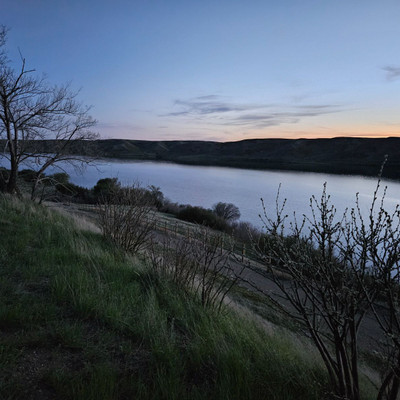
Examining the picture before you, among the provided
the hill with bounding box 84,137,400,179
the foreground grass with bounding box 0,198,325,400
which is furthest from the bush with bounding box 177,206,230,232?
the hill with bounding box 84,137,400,179

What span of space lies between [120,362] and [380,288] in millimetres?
2206

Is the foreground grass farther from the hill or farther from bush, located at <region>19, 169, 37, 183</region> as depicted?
the hill

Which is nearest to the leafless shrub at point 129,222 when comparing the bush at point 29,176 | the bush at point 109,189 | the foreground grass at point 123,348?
the bush at point 109,189

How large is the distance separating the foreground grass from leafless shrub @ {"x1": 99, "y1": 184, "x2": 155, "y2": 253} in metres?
2.85

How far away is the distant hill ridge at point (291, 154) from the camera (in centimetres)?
10106

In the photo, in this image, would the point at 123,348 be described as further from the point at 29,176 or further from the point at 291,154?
the point at 291,154

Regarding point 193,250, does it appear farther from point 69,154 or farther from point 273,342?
point 69,154

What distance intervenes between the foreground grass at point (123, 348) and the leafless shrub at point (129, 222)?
2.85 meters

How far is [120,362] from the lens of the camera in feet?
8.39

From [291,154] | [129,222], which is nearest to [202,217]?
[129,222]

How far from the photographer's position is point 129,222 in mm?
7137

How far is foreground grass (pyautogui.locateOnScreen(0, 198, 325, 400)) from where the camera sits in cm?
223

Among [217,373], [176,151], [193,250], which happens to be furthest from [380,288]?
[176,151]

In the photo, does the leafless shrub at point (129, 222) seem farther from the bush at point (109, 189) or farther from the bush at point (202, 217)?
the bush at point (202, 217)
